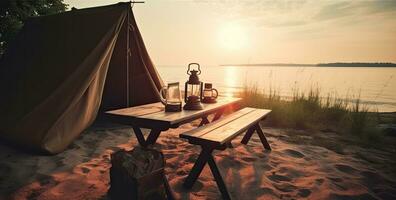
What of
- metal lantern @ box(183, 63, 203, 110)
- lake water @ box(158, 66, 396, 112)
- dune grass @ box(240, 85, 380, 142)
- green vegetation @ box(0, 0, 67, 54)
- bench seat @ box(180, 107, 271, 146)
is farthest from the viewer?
lake water @ box(158, 66, 396, 112)

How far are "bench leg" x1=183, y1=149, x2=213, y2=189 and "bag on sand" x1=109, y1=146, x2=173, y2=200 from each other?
30cm

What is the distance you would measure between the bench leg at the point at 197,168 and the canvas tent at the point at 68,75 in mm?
1918

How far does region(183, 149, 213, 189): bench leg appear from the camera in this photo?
7.48 ft

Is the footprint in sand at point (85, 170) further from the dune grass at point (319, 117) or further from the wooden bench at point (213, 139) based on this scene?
the dune grass at point (319, 117)

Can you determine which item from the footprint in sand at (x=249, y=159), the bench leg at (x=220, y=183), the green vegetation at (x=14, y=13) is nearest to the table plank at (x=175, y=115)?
the bench leg at (x=220, y=183)

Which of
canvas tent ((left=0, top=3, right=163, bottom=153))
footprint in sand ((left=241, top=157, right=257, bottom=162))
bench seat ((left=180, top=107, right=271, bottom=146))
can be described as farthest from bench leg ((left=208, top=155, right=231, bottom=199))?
canvas tent ((left=0, top=3, right=163, bottom=153))

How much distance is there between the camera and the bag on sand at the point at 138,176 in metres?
1.88

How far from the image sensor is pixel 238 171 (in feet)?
9.35

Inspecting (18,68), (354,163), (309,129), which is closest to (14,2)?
(18,68)

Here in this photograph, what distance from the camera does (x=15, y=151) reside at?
129 inches

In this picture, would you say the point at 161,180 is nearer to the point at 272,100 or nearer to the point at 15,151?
the point at 15,151

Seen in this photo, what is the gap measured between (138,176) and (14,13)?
306 inches

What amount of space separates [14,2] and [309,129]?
8.32 meters

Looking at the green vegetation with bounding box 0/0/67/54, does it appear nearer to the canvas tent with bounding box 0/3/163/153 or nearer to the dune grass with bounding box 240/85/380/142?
the canvas tent with bounding box 0/3/163/153
